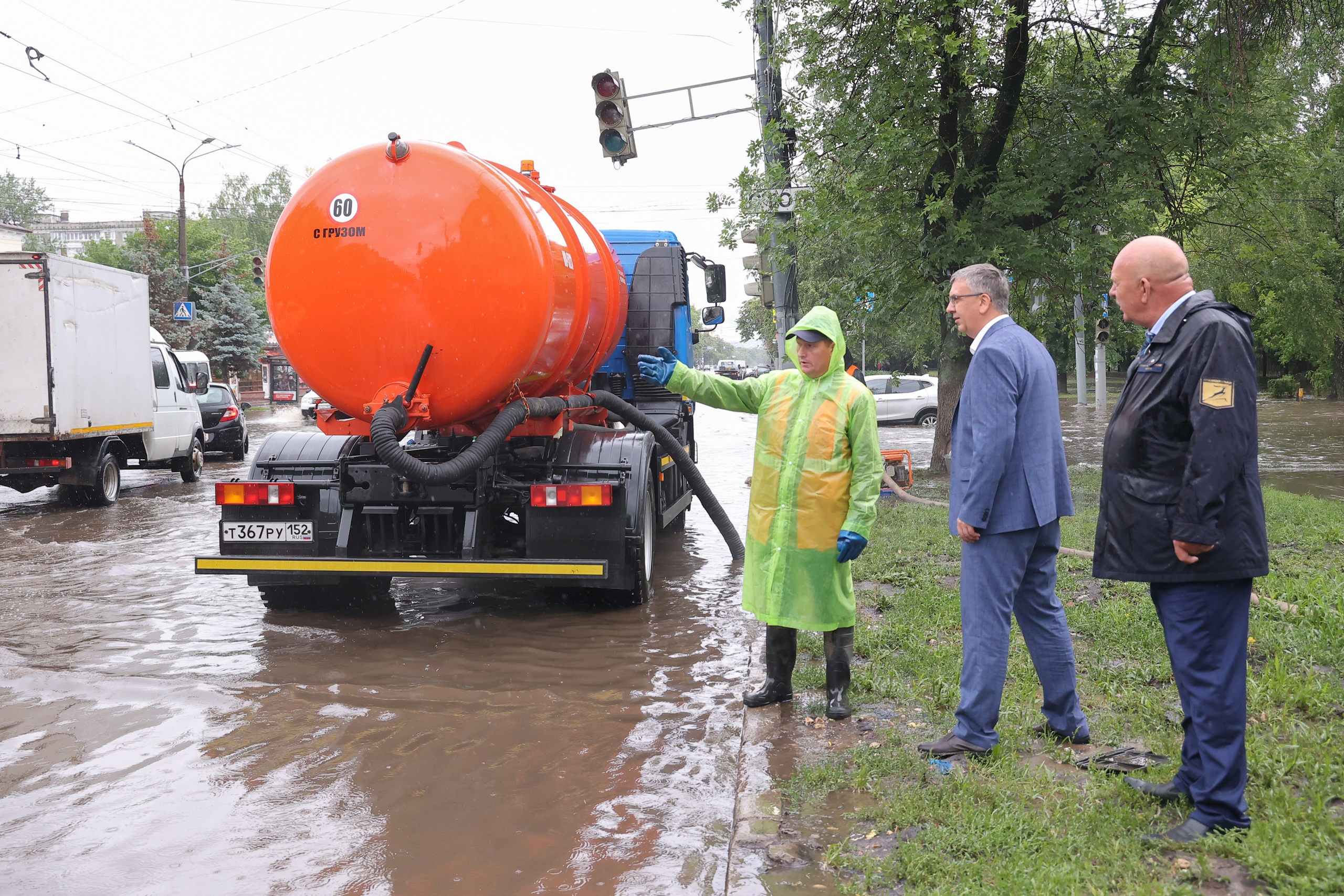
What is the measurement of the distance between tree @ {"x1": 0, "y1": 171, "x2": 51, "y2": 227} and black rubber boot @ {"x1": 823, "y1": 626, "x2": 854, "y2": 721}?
89.5m

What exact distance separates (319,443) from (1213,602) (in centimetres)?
582

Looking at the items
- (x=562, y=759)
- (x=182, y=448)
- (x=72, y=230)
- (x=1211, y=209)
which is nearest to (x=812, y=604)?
(x=562, y=759)

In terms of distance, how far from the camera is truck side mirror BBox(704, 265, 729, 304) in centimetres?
1106

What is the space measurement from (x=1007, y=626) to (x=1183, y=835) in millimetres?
1018

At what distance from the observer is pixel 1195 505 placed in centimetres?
327

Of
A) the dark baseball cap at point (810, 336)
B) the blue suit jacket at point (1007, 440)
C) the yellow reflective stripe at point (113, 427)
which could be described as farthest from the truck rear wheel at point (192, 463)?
the blue suit jacket at point (1007, 440)

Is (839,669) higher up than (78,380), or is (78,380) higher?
(78,380)

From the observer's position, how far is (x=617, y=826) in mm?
3953

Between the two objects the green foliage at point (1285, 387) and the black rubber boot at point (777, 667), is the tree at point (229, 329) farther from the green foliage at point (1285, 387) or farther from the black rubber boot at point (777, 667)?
the black rubber boot at point (777, 667)

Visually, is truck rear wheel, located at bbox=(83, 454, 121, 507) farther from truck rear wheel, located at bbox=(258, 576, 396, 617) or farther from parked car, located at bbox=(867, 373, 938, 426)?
parked car, located at bbox=(867, 373, 938, 426)

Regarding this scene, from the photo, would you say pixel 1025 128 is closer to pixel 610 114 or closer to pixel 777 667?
pixel 610 114

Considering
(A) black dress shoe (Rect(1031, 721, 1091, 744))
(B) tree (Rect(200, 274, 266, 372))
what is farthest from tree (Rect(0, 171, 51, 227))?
(A) black dress shoe (Rect(1031, 721, 1091, 744))

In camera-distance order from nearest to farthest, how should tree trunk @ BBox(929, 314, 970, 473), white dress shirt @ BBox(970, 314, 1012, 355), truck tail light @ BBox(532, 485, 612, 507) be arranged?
white dress shirt @ BBox(970, 314, 1012, 355) → truck tail light @ BBox(532, 485, 612, 507) → tree trunk @ BBox(929, 314, 970, 473)

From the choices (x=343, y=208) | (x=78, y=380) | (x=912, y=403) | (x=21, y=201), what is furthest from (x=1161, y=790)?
(x=21, y=201)
